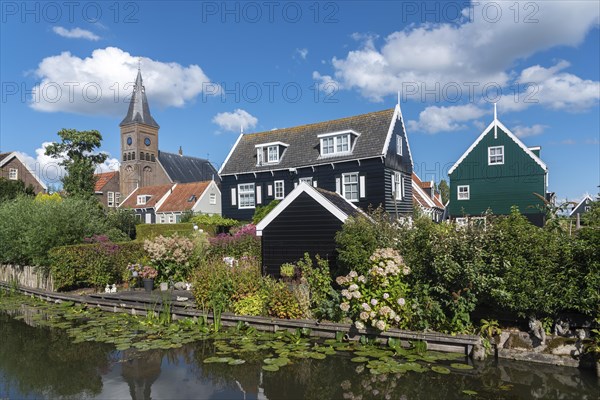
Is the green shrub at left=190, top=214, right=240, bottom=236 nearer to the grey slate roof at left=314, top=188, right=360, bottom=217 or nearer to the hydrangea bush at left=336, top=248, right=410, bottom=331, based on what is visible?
the grey slate roof at left=314, top=188, right=360, bottom=217

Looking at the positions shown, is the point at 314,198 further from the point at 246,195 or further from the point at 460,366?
the point at 246,195

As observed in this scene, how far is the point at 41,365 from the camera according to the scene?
8086 mm

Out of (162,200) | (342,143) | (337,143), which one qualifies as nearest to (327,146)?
(337,143)

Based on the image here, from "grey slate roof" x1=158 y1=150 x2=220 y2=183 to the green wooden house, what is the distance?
44.5m

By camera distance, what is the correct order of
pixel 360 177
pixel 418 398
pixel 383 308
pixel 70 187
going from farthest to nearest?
pixel 70 187, pixel 360 177, pixel 383 308, pixel 418 398

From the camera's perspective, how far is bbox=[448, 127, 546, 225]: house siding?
2595cm

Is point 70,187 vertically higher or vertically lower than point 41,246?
higher

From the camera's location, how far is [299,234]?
1323 cm

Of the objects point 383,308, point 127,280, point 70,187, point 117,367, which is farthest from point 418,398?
point 70,187

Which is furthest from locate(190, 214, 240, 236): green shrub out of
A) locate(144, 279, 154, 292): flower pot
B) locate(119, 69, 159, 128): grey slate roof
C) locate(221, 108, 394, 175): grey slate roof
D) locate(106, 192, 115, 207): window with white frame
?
Answer: locate(119, 69, 159, 128): grey slate roof

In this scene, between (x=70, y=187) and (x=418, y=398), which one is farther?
(x=70, y=187)

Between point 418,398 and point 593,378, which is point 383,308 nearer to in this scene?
point 418,398

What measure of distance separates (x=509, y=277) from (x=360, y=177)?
52.3 ft

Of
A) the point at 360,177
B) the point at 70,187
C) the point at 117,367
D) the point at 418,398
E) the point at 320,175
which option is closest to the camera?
the point at 418,398
